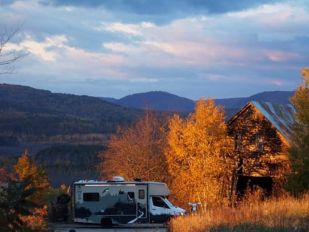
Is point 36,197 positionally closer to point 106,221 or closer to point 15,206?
point 15,206

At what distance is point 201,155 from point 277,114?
6.69 m

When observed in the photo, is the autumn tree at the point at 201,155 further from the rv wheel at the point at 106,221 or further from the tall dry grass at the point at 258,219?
the tall dry grass at the point at 258,219

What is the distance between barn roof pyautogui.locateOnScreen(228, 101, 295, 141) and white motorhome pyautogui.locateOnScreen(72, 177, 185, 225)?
1472 centimetres

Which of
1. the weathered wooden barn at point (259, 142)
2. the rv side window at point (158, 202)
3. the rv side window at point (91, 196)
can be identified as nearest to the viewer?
the rv side window at point (158, 202)

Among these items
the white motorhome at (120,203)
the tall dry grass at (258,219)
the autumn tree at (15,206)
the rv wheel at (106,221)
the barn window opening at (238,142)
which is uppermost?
the barn window opening at (238,142)

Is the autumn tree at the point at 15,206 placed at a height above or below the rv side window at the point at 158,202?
above

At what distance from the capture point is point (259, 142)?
47.3m

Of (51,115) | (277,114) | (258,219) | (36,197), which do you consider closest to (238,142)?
(277,114)

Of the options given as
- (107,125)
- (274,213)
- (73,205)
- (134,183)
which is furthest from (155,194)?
(107,125)

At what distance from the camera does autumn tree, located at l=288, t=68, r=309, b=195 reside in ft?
115

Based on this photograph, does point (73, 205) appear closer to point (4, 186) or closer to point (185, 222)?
point (185, 222)

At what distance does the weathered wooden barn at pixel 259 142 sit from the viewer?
4619 cm

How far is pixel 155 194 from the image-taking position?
33.1 m

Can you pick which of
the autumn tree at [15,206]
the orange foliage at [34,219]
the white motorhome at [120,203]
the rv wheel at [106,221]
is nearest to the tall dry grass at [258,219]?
the orange foliage at [34,219]
